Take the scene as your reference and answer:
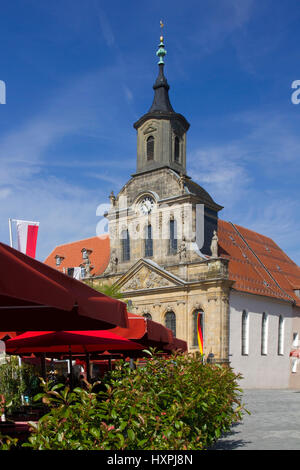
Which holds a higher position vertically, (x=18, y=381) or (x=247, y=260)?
(x=247, y=260)

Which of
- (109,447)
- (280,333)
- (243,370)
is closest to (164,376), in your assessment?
(109,447)

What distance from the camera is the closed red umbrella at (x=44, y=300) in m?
3.66

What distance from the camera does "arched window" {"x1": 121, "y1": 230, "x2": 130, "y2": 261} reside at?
39.4 m

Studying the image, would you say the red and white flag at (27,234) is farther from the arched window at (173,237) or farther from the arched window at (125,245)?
the arched window at (125,245)

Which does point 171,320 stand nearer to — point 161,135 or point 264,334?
point 264,334

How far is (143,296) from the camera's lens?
36906mm

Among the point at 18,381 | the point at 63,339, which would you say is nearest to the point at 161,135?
the point at 18,381

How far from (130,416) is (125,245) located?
35.1 m

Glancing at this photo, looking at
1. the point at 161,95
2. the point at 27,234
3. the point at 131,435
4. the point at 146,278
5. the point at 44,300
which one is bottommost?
the point at 131,435

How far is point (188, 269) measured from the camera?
3516 cm

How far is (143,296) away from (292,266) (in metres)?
18.1

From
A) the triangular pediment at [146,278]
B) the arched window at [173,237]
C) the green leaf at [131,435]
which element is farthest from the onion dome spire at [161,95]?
the green leaf at [131,435]

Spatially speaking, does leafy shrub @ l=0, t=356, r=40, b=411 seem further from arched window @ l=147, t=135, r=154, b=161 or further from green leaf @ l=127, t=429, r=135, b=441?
arched window @ l=147, t=135, r=154, b=161
